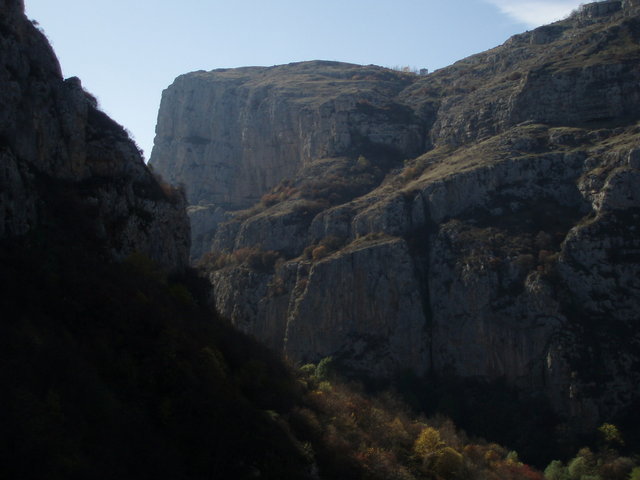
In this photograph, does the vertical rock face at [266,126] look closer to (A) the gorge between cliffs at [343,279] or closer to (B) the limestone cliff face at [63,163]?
(A) the gorge between cliffs at [343,279]

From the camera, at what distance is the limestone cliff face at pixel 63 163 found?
107 feet

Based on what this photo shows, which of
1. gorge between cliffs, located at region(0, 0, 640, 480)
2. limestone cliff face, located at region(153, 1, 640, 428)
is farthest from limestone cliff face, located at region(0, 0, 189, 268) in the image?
limestone cliff face, located at region(153, 1, 640, 428)

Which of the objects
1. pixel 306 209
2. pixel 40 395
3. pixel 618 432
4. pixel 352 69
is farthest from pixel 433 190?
pixel 352 69

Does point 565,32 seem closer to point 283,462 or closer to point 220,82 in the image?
point 220,82

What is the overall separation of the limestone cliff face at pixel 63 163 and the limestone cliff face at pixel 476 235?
27693 mm

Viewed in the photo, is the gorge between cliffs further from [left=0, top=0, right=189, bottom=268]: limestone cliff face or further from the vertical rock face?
the vertical rock face

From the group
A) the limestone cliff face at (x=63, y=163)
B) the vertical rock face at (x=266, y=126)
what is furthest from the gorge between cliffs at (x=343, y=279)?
the vertical rock face at (x=266, y=126)

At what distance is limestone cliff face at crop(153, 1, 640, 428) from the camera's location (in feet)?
192

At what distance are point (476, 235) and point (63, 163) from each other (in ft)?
141

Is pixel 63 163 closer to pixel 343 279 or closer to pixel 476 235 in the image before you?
pixel 343 279

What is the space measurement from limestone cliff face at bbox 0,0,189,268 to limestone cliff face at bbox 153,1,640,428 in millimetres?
27693

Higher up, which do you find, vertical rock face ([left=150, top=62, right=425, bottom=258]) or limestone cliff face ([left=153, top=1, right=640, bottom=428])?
vertical rock face ([left=150, top=62, right=425, bottom=258])

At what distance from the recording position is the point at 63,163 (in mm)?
37781

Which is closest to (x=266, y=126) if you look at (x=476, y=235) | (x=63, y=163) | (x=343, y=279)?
(x=343, y=279)
